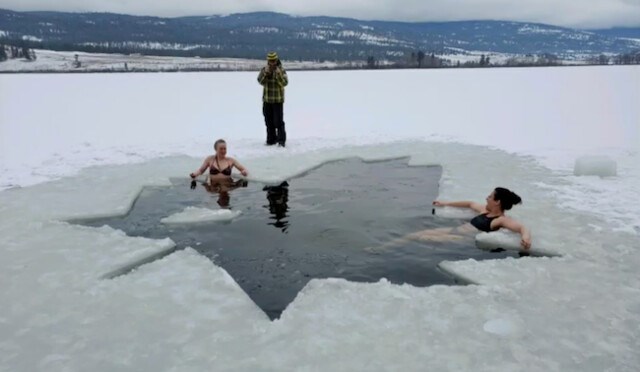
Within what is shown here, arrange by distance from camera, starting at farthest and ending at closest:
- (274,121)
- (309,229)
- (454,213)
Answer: (274,121)
(454,213)
(309,229)

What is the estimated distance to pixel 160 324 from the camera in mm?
3605

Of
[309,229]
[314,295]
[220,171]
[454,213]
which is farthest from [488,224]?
[220,171]

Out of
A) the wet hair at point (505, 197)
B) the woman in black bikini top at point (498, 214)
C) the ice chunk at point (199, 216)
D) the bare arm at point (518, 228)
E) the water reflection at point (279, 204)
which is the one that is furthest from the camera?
the water reflection at point (279, 204)

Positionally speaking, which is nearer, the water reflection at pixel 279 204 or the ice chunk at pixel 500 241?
the ice chunk at pixel 500 241

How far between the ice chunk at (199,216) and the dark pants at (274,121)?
16.1 feet

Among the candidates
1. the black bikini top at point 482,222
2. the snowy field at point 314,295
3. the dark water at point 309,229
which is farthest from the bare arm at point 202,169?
the black bikini top at point 482,222

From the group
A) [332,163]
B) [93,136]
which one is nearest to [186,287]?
[332,163]

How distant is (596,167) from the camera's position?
8000 millimetres

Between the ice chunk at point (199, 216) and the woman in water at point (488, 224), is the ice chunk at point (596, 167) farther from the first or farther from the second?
the ice chunk at point (199, 216)

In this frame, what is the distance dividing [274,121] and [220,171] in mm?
3158

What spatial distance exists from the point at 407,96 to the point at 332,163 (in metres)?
17.6

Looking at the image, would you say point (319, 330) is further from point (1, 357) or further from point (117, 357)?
point (1, 357)

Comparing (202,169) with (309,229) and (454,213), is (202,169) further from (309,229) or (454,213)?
(454,213)

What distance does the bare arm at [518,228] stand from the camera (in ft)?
16.8
